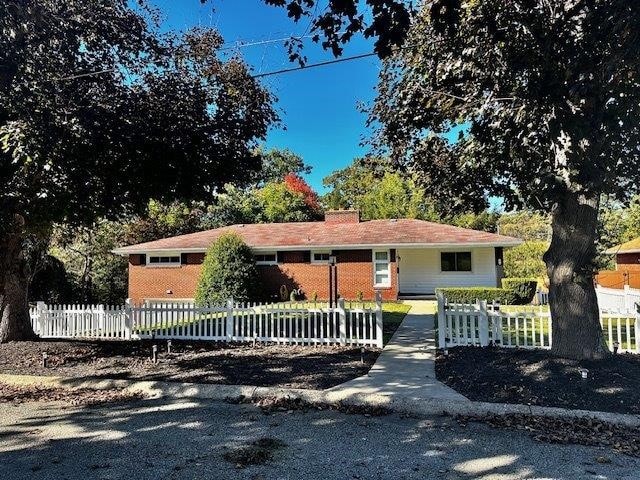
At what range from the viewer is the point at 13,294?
1050 cm

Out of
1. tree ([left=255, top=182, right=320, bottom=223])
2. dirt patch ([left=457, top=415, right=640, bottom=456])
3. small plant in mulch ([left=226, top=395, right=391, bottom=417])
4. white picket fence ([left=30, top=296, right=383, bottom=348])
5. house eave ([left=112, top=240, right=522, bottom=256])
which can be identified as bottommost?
dirt patch ([left=457, top=415, right=640, bottom=456])

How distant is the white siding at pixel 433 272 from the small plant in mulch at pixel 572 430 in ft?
57.8

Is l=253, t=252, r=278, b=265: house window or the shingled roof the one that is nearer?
the shingled roof

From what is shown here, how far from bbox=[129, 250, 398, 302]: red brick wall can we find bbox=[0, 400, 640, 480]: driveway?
15.7 meters

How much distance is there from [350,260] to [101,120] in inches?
601

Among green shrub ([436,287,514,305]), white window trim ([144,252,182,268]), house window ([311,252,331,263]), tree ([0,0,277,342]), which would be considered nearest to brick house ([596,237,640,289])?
green shrub ([436,287,514,305])

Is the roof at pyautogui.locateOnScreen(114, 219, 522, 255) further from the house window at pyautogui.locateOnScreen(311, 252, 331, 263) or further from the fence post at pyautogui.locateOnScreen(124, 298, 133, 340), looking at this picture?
the fence post at pyautogui.locateOnScreen(124, 298, 133, 340)

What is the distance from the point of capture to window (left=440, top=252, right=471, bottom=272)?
23.0 meters

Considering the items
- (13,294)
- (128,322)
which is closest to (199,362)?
(128,322)

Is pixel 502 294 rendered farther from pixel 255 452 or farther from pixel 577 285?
pixel 255 452

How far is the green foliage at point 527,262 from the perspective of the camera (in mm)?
27969

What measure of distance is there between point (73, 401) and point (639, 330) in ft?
31.5

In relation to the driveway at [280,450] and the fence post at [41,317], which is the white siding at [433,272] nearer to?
the fence post at [41,317]

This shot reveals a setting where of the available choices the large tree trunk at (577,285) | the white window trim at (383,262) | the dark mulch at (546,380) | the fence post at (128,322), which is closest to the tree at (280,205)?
the white window trim at (383,262)
